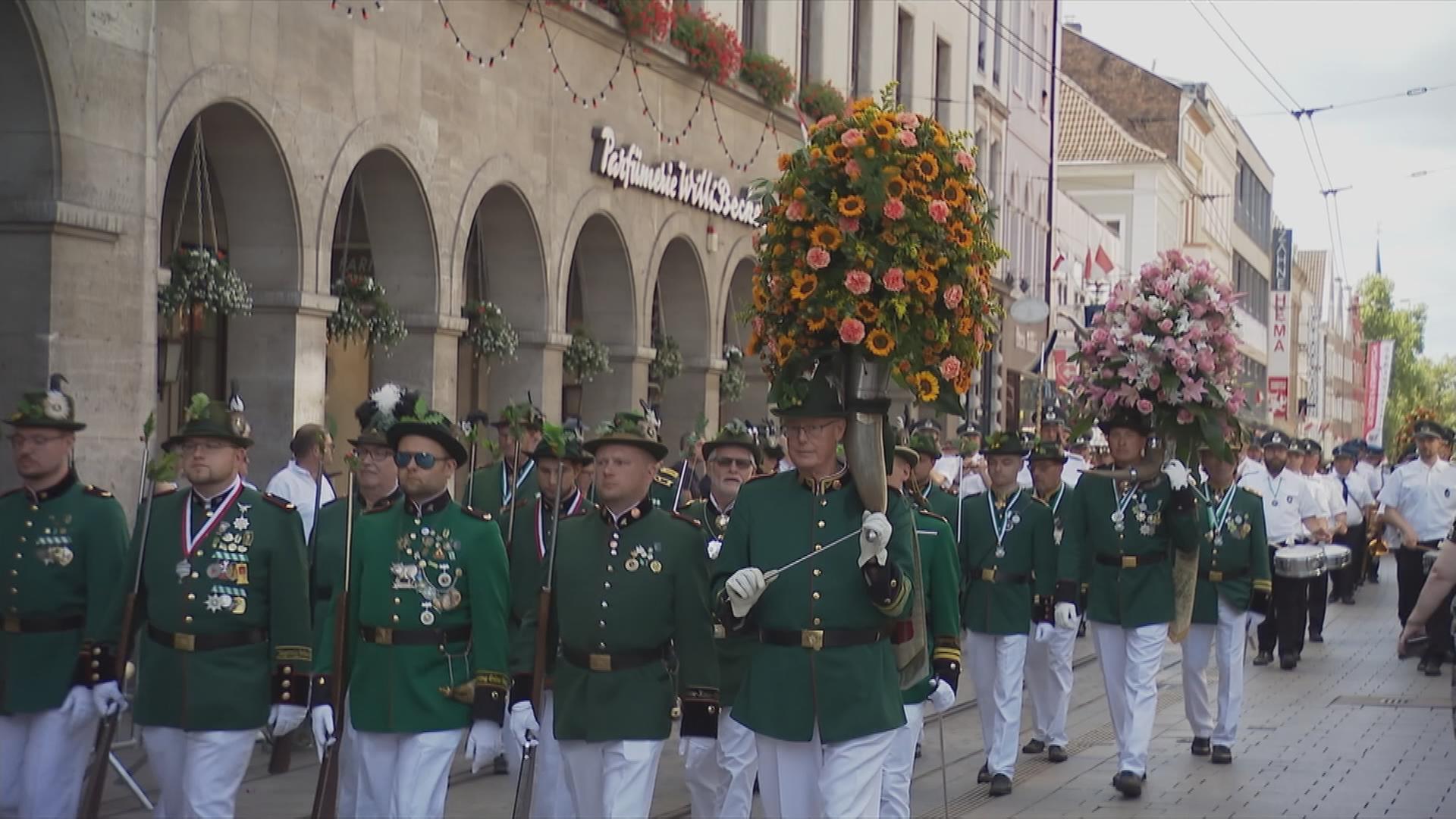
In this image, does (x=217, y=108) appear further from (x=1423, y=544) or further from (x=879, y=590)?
(x=1423, y=544)

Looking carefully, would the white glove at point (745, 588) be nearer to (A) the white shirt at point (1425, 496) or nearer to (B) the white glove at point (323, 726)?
(B) the white glove at point (323, 726)

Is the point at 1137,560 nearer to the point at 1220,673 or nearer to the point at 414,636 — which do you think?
the point at 1220,673

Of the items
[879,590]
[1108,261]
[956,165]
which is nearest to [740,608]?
[879,590]

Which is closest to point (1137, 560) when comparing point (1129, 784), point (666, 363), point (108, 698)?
point (1129, 784)

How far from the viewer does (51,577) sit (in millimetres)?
7988

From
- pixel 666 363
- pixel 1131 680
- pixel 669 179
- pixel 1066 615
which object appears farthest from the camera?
pixel 666 363

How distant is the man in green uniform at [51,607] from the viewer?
25.6 feet

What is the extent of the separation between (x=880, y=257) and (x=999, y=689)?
190 inches

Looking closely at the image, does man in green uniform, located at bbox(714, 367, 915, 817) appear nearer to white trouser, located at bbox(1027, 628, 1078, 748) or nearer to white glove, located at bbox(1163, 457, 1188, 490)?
white glove, located at bbox(1163, 457, 1188, 490)

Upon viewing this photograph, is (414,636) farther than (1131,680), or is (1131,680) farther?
(1131,680)

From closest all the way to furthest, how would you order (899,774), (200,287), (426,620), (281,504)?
1. (426,620)
2. (281,504)
3. (899,774)
4. (200,287)

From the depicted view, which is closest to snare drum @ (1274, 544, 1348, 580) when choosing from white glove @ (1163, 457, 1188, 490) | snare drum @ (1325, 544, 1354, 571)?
snare drum @ (1325, 544, 1354, 571)

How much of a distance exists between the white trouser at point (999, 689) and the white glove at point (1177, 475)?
136 centimetres

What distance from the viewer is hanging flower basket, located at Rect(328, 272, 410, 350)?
56.0ft
